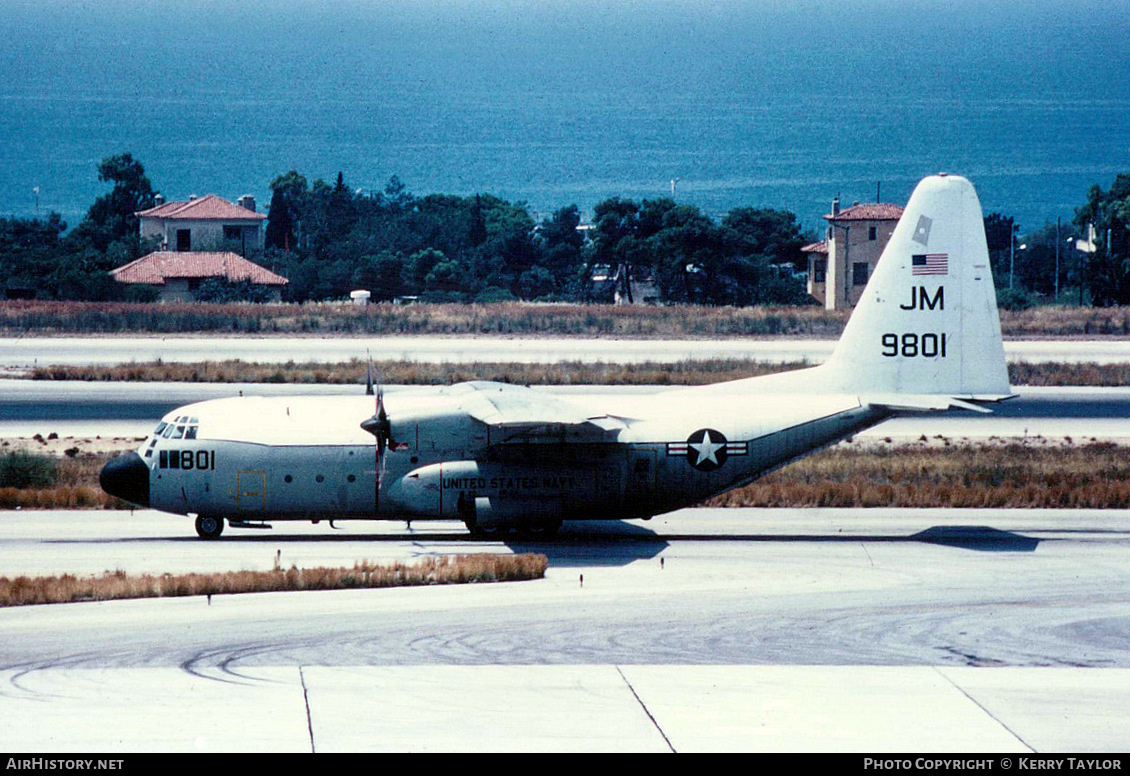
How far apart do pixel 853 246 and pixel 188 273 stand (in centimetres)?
5863

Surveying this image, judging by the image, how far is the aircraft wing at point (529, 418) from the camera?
28766 millimetres

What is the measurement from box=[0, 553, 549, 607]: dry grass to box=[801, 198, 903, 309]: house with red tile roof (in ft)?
291

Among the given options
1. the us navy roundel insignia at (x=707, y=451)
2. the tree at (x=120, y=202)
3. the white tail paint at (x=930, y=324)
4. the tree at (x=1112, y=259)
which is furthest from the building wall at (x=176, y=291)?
the us navy roundel insignia at (x=707, y=451)

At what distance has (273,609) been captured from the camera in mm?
23969

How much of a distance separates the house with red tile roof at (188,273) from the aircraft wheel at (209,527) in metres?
92.6

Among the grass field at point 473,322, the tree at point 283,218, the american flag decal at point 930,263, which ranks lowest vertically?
the grass field at point 473,322

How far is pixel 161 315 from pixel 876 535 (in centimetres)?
7017

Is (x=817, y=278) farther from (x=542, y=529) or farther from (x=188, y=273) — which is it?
(x=542, y=529)

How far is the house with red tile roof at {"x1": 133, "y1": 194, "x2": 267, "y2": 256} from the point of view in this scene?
14888cm

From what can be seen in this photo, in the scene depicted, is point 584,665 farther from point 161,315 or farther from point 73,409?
point 161,315

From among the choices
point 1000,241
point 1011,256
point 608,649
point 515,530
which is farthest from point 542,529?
point 1000,241

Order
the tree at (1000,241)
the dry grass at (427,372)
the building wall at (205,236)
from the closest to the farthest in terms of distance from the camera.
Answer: the dry grass at (427,372), the building wall at (205,236), the tree at (1000,241)

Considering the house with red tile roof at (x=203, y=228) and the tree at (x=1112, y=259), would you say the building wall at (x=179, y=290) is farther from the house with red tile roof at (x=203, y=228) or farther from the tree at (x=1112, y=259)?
the tree at (x=1112, y=259)

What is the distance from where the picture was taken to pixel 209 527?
3139 cm
